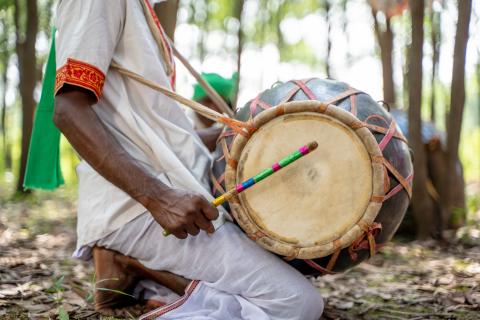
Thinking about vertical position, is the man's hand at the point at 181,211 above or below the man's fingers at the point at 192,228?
above

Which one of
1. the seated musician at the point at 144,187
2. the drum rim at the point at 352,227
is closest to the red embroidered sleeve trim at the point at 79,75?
the seated musician at the point at 144,187

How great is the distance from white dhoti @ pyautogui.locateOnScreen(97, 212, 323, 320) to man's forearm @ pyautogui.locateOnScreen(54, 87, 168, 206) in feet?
0.84

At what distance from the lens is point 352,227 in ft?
Result: 6.68

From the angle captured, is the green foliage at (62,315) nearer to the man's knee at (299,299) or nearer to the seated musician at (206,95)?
the man's knee at (299,299)

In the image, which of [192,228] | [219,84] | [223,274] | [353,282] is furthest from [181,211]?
[219,84]

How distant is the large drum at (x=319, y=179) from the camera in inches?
80.1

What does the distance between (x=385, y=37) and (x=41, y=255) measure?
4.23 m

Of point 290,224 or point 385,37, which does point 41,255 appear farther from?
point 385,37

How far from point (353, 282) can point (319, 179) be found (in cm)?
149

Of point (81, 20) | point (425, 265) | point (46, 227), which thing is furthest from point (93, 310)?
point (46, 227)

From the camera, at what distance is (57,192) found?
8.66 metres

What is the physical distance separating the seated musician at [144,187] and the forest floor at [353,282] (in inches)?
12.5

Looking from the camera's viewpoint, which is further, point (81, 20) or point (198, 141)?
point (198, 141)

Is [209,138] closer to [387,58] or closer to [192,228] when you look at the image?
[192,228]
